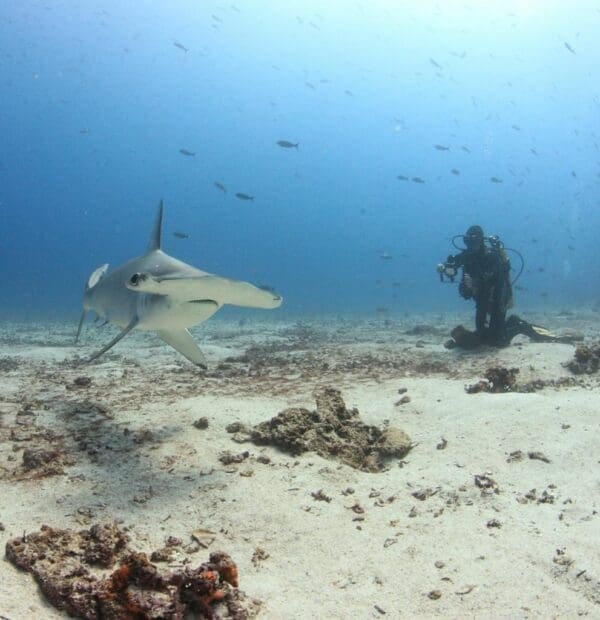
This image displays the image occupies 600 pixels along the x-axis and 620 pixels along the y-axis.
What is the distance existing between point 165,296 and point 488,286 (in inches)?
338

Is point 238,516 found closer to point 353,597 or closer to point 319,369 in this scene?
point 353,597

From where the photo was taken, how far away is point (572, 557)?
9.76 feet

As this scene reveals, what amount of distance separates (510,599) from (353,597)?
0.89 meters

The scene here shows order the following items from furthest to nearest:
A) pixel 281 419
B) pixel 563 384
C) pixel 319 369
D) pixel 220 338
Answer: pixel 220 338 < pixel 319 369 < pixel 563 384 < pixel 281 419

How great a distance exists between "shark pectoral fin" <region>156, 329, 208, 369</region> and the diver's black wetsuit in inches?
282

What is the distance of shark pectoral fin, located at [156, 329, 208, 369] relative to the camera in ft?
19.1

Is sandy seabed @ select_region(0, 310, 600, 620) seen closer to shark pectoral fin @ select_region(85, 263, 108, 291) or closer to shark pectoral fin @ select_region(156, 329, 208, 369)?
shark pectoral fin @ select_region(156, 329, 208, 369)

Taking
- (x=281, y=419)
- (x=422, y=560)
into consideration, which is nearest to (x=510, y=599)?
(x=422, y=560)

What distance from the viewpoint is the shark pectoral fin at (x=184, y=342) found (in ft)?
19.1

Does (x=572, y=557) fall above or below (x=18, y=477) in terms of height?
above

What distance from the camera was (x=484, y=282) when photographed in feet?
36.3

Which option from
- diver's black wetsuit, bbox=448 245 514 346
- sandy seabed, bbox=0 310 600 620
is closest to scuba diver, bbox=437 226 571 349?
diver's black wetsuit, bbox=448 245 514 346

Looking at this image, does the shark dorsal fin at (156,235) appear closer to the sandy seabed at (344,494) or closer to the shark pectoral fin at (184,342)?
the shark pectoral fin at (184,342)

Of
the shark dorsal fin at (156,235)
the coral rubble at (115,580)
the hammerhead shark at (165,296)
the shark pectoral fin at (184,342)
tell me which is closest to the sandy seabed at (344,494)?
the coral rubble at (115,580)
